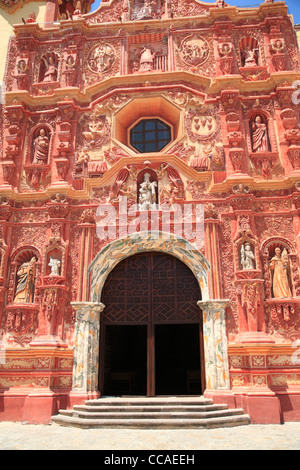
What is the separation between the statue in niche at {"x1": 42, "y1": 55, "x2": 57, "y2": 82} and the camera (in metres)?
13.8

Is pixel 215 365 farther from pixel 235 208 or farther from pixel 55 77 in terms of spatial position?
pixel 55 77

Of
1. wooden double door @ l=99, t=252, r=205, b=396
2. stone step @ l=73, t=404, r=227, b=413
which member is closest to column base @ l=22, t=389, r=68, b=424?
stone step @ l=73, t=404, r=227, b=413

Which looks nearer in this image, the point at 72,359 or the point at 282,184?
the point at 72,359

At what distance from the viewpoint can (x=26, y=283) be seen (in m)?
11.2

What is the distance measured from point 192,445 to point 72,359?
462 cm

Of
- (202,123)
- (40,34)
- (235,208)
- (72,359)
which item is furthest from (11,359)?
(40,34)

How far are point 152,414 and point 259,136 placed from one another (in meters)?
8.60

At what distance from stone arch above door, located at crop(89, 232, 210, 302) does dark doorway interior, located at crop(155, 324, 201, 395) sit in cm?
498

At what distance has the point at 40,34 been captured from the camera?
560 inches

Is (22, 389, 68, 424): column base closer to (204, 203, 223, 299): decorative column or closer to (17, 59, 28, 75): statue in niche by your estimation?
(204, 203, 223, 299): decorative column

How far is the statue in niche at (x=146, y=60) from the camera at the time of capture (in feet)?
44.0

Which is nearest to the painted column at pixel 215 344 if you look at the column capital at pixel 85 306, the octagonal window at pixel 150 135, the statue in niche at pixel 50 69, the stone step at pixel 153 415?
the stone step at pixel 153 415

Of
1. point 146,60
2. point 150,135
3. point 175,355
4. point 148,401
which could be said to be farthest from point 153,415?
point 146,60

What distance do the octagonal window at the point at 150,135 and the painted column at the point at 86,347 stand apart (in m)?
5.48
